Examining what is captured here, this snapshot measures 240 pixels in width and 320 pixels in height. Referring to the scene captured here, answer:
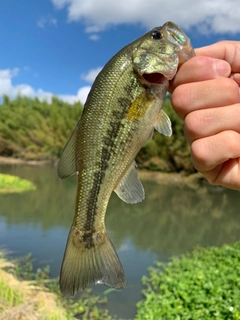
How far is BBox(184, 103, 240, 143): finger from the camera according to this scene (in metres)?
1.92

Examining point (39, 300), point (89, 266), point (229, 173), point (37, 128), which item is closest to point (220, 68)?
point (229, 173)

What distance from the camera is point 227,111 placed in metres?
1.92

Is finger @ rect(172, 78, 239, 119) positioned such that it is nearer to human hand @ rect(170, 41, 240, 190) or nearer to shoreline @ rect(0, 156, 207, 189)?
human hand @ rect(170, 41, 240, 190)

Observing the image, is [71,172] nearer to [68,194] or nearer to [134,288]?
[134,288]

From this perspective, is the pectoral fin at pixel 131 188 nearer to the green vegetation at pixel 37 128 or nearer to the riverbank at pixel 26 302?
the riverbank at pixel 26 302

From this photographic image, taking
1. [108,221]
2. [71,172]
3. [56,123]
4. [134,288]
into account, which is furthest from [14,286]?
[56,123]

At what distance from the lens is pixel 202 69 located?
190 cm

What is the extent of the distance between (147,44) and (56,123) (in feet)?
153

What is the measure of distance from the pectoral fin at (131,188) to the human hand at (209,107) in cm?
36

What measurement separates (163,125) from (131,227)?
13.4 m

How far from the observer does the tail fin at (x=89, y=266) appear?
1720 mm

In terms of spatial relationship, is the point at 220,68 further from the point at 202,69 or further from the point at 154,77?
the point at 154,77

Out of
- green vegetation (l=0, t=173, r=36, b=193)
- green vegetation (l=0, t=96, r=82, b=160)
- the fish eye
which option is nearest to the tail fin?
the fish eye

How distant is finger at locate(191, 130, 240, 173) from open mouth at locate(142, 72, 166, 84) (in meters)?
0.38
